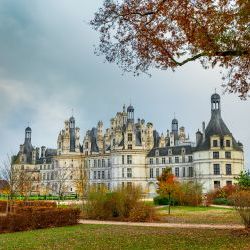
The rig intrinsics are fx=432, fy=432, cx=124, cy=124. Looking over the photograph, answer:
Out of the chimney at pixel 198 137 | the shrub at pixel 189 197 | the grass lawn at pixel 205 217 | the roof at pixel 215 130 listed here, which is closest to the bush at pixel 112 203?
the grass lawn at pixel 205 217

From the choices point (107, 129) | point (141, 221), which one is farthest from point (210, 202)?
point (107, 129)

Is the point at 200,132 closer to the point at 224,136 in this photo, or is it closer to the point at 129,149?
the point at 224,136

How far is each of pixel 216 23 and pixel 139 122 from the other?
59002 millimetres

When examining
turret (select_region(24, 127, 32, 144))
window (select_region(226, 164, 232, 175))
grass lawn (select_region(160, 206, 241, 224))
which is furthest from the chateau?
grass lawn (select_region(160, 206, 241, 224))

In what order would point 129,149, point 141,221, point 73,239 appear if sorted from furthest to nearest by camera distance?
point 129,149 < point 141,221 < point 73,239

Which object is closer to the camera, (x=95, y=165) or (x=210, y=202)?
(x=210, y=202)

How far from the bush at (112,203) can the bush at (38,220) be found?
13.3ft

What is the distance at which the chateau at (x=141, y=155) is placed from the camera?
60688mm

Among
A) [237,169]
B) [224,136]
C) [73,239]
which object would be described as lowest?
[73,239]

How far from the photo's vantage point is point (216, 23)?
39.1 ft

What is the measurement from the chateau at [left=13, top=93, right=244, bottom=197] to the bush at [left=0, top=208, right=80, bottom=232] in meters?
34.0

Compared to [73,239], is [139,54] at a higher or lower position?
higher

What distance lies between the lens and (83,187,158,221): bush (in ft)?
78.4

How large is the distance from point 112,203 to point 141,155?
44.8m
